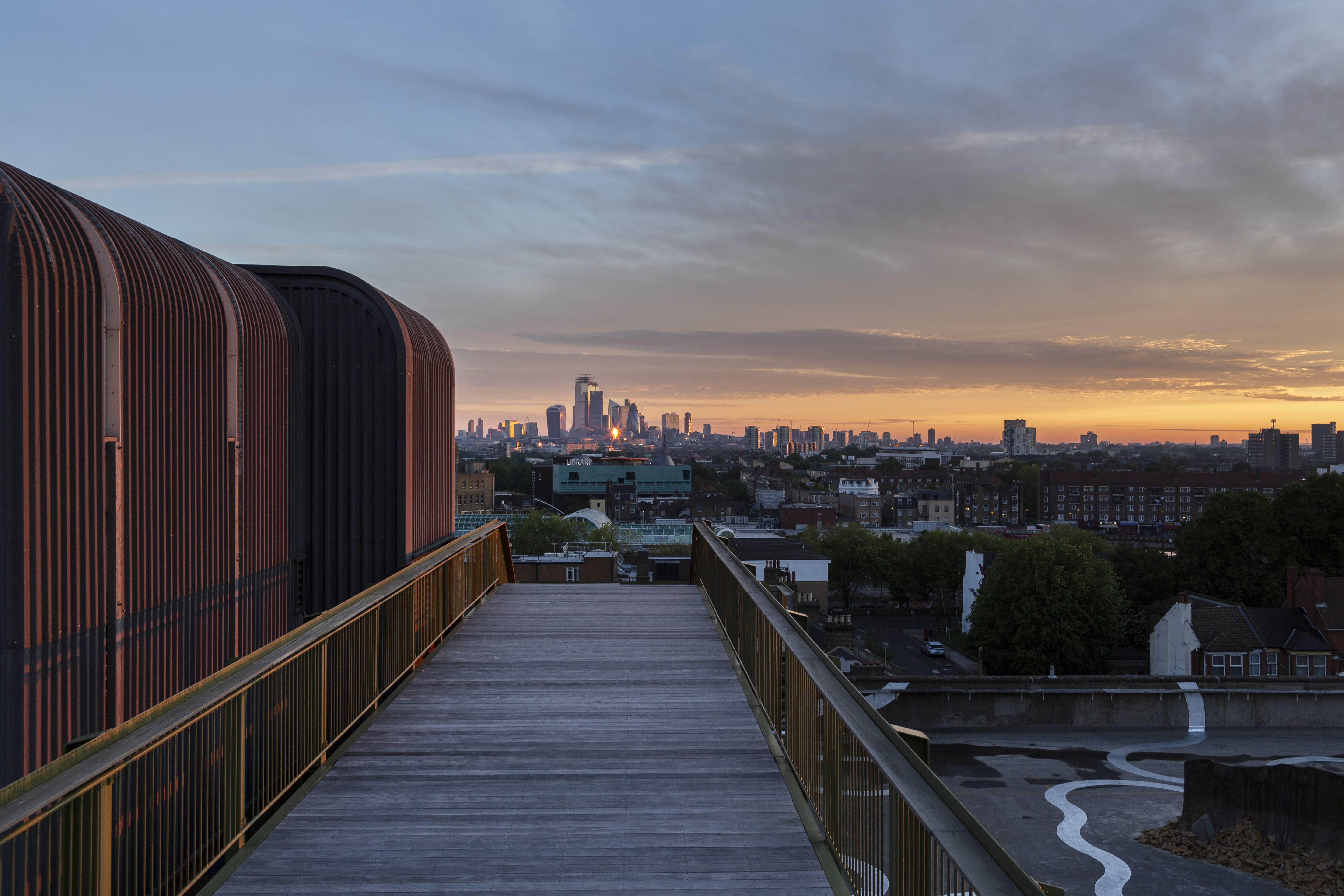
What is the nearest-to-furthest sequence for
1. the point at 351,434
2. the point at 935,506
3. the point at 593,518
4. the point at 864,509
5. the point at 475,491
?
1. the point at 351,434
2. the point at 593,518
3. the point at 475,491
4. the point at 864,509
5. the point at 935,506

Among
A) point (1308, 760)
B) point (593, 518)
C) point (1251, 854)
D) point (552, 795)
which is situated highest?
point (552, 795)

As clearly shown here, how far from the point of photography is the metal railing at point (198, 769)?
306 centimetres

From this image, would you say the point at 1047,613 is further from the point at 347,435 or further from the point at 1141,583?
the point at 347,435

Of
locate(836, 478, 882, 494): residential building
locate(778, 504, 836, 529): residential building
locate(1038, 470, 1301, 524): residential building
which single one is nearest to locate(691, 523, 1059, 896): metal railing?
locate(778, 504, 836, 529): residential building

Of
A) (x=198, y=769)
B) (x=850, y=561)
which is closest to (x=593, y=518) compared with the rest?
(x=850, y=561)

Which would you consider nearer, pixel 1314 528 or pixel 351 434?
pixel 351 434

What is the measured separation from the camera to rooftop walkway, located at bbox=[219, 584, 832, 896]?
424 centimetres

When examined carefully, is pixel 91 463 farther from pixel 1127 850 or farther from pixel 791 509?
pixel 791 509

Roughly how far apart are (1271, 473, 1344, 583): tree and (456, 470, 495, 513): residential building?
94.2 m

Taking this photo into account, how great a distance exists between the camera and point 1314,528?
49.9 metres

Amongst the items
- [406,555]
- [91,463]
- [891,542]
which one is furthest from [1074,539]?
[91,463]

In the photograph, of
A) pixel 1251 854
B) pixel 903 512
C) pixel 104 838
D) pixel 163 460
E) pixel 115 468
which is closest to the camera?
pixel 104 838

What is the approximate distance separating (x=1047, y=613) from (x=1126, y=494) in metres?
107

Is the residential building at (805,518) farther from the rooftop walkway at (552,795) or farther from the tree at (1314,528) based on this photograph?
the rooftop walkway at (552,795)
